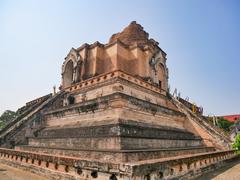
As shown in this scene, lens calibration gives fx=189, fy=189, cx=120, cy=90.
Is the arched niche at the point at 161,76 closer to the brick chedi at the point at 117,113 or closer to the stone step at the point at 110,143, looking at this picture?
the brick chedi at the point at 117,113

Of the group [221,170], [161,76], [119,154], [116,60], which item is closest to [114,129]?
[119,154]

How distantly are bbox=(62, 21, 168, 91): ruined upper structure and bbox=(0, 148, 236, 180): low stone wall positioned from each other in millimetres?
10282

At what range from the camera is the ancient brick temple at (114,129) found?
254 inches

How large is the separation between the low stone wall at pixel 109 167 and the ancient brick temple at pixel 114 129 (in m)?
0.02

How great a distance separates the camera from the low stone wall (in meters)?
4.92

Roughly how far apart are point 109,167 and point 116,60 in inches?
531

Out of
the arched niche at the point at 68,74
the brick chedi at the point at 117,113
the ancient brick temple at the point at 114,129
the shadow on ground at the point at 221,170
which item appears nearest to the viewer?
the ancient brick temple at the point at 114,129

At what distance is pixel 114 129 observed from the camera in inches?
315

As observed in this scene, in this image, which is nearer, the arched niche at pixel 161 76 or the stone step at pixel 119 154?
the stone step at pixel 119 154

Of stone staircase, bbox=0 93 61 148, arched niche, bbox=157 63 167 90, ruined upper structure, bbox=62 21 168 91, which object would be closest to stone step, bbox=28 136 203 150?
stone staircase, bbox=0 93 61 148

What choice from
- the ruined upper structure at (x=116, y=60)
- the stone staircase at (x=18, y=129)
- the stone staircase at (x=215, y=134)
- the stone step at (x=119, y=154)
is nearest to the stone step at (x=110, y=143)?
the stone step at (x=119, y=154)

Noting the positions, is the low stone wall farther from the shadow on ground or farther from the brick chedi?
the brick chedi

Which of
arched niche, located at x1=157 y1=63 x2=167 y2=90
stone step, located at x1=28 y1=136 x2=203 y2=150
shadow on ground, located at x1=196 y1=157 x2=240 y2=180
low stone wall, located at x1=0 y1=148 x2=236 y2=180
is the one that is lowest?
shadow on ground, located at x1=196 y1=157 x2=240 y2=180

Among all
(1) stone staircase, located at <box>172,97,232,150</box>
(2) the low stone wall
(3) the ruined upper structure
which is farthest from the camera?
(3) the ruined upper structure
